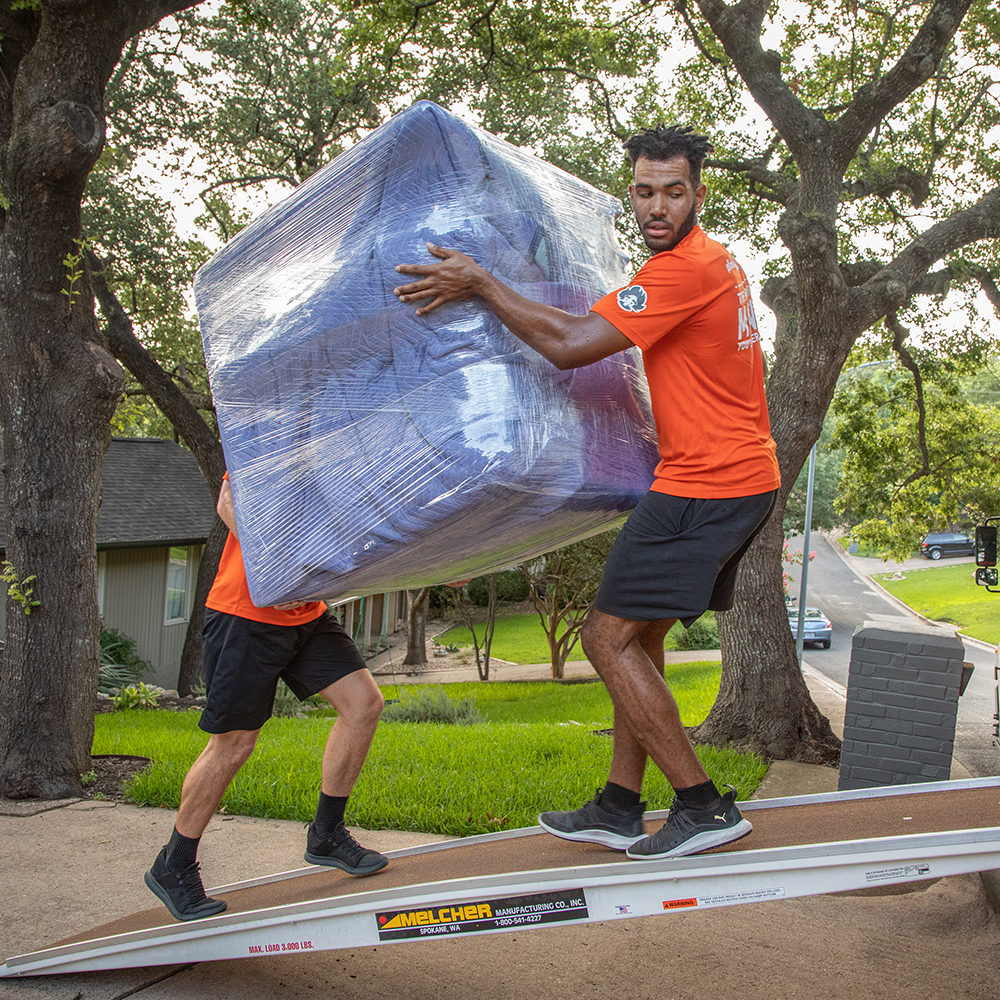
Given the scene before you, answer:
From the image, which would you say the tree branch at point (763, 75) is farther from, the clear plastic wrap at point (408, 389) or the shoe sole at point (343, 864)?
the shoe sole at point (343, 864)

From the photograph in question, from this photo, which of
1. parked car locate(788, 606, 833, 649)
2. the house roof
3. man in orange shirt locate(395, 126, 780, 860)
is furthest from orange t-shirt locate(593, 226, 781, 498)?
parked car locate(788, 606, 833, 649)

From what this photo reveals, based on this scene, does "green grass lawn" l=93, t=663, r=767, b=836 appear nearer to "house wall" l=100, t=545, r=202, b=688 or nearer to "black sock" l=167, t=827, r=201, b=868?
"black sock" l=167, t=827, r=201, b=868

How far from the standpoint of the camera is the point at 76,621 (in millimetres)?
6664

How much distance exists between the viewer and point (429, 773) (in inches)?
260

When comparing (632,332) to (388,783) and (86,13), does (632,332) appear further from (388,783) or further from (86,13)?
(86,13)

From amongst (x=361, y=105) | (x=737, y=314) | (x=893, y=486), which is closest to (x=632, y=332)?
(x=737, y=314)

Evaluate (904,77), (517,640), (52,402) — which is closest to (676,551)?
(52,402)

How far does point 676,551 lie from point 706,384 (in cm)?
51

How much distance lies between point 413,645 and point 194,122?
1531cm

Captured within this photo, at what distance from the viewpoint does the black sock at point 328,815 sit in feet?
11.9

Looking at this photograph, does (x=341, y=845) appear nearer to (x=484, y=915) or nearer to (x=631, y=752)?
(x=484, y=915)

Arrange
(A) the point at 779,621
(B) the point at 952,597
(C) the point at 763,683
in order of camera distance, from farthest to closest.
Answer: (B) the point at 952,597 < (A) the point at 779,621 < (C) the point at 763,683

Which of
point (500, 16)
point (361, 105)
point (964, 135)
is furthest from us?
point (361, 105)

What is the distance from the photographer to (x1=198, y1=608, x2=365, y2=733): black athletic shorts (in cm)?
345
